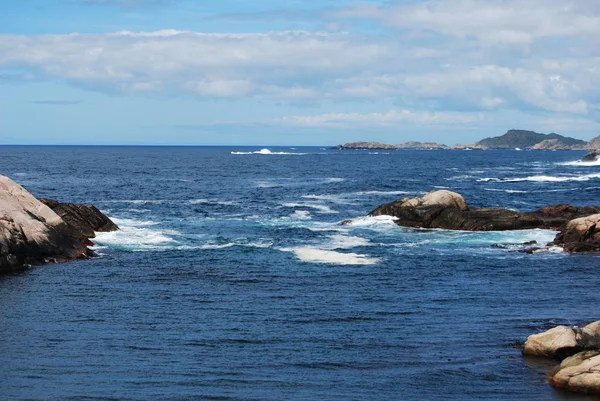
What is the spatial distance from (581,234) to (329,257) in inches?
632

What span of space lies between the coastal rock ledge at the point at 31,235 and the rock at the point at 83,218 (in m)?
→ 0.95

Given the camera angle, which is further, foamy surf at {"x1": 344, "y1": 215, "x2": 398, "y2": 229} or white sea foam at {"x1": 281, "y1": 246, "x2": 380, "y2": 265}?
foamy surf at {"x1": 344, "y1": 215, "x2": 398, "y2": 229}

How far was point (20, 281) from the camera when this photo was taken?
38.1m

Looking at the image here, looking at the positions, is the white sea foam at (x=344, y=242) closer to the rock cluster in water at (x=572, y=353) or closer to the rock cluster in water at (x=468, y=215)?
the rock cluster in water at (x=468, y=215)

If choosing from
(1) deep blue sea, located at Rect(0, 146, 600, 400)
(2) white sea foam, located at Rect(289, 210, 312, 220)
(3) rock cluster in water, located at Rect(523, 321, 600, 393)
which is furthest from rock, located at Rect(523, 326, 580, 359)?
(2) white sea foam, located at Rect(289, 210, 312, 220)

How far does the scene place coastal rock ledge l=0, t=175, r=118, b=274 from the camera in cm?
4097

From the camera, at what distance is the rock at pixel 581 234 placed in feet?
154

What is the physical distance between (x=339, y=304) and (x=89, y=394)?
14.0 m

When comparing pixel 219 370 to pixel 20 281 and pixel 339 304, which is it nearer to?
pixel 339 304

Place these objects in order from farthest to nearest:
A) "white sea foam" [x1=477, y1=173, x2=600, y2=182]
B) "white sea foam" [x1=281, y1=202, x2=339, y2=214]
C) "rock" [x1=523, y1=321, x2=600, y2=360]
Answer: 1. "white sea foam" [x1=477, y1=173, x2=600, y2=182]
2. "white sea foam" [x1=281, y1=202, x2=339, y2=214]
3. "rock" [x1=523, y1=321, x2=600, y2=360]

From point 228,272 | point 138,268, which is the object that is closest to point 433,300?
point 228,272

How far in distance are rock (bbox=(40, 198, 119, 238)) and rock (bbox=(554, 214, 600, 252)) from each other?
30557 millimetres

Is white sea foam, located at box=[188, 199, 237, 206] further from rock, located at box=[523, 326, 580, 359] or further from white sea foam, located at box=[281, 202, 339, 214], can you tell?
rock, located at box=[523, 326, 580, 359]

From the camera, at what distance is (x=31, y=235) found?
4300 centimetres
